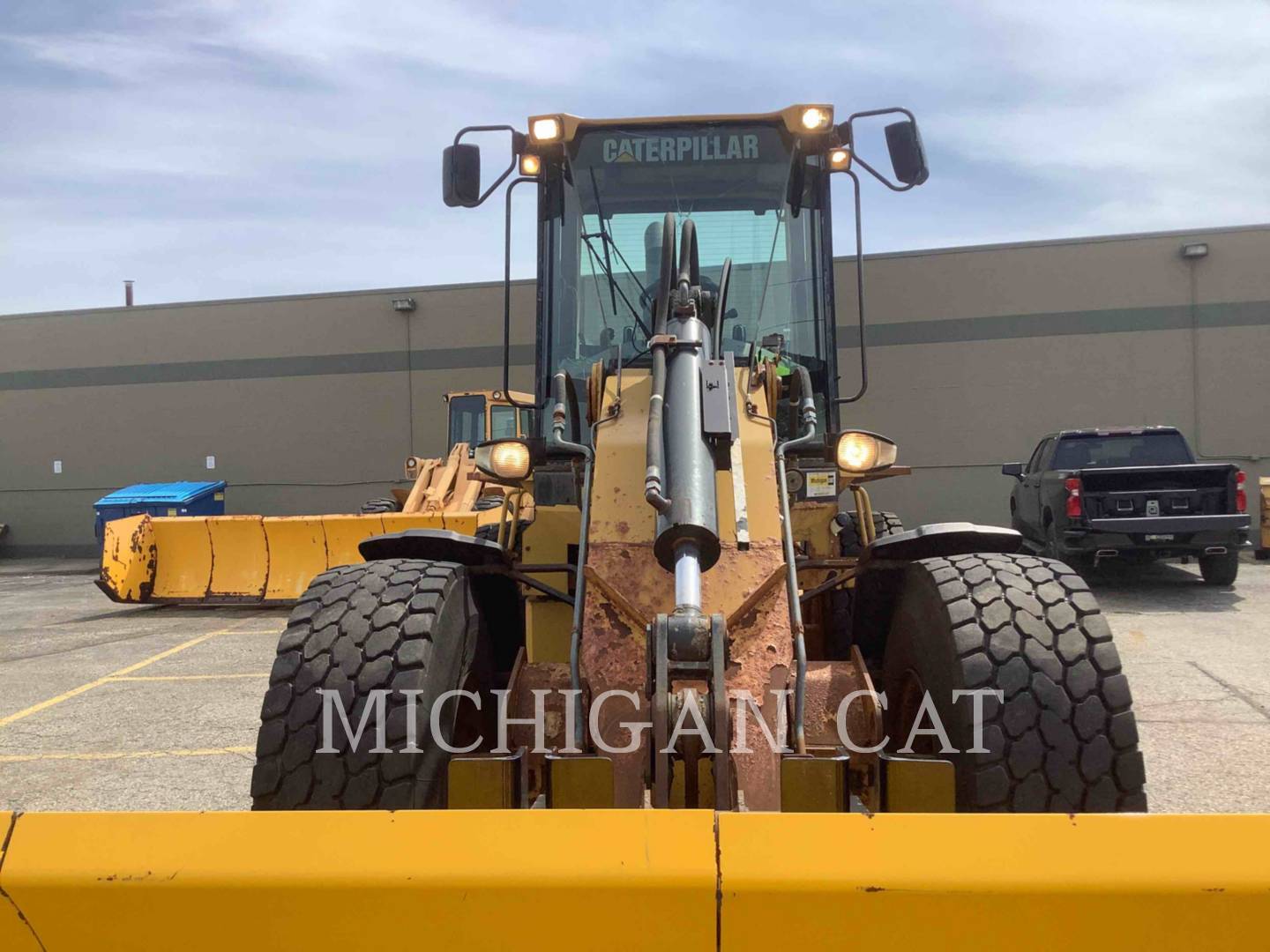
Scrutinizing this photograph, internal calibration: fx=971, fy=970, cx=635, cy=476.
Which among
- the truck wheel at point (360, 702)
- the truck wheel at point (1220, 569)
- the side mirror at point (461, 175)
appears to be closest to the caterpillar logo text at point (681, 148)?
the side mirror at point (461, 175)

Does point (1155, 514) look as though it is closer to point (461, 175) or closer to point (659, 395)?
point (461, 175)

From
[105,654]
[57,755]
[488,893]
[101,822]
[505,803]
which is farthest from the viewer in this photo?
[105,654]

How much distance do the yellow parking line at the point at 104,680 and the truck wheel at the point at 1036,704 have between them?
613cm

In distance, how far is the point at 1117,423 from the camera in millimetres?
18078

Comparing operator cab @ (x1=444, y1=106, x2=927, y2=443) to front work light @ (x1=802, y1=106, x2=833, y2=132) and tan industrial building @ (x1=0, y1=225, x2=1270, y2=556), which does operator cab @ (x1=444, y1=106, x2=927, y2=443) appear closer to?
front work light @ (x1=802, y1=106, x2=833, y2=132)

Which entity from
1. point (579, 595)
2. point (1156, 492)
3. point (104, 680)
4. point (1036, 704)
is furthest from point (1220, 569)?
point (104, 680)

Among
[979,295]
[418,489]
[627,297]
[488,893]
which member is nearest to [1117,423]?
[979,295]

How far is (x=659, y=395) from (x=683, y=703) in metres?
0.98

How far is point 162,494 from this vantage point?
727 inches

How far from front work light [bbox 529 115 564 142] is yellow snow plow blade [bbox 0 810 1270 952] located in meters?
3.53

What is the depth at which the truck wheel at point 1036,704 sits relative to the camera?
2.55m

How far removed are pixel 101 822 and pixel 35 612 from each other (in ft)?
40.9

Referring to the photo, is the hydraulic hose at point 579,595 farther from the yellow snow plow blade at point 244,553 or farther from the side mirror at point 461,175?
the yellow snow plow blade at point 244,553

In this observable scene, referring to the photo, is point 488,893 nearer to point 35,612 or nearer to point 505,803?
point 505,803
